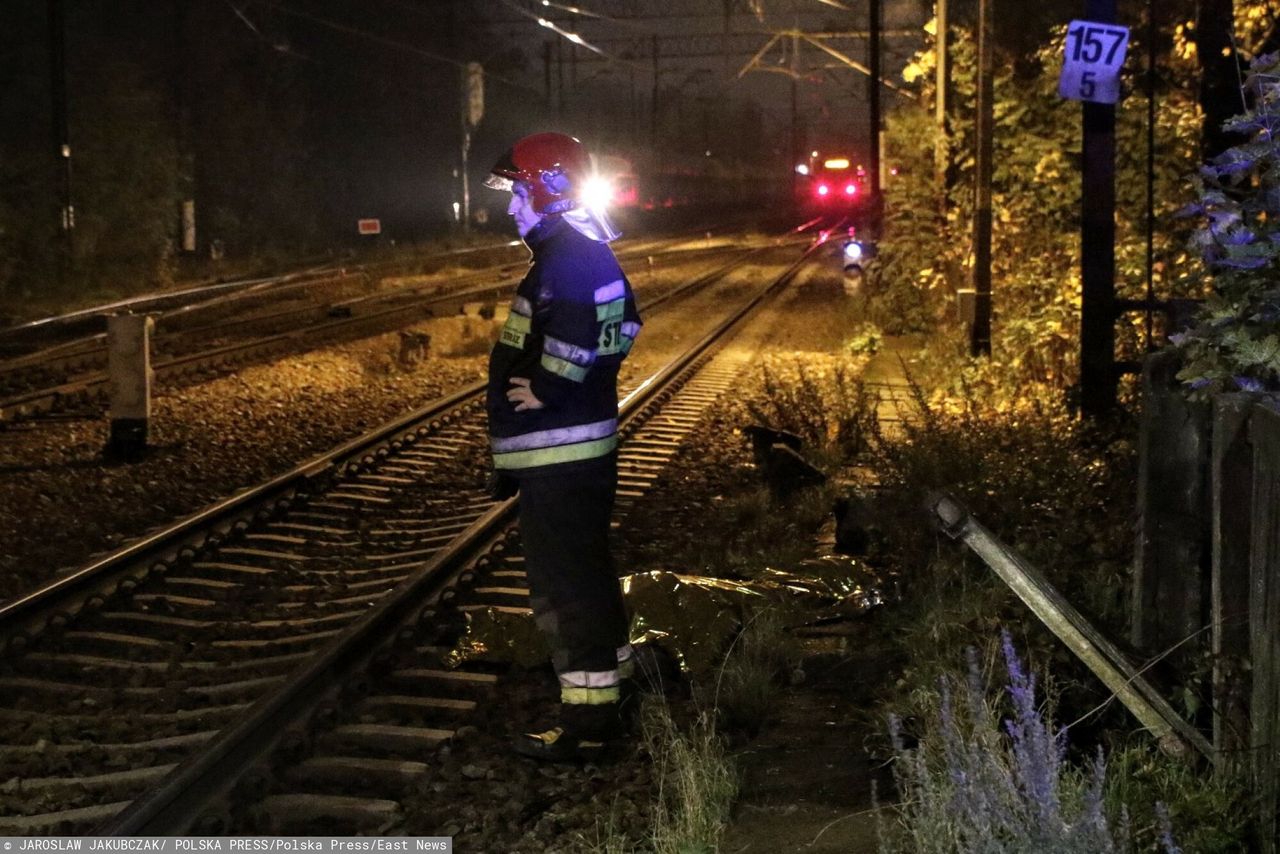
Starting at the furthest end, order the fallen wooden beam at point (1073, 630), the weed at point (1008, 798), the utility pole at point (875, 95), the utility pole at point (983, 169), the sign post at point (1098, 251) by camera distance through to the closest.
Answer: the utility pole at point (875, 95)
the utility pole at point (983, 169)
the sign post at point (1098, 251)
the fallen wooden beam at point (1073, 630)
the weed at point (1008, 798)

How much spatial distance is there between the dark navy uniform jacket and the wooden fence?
1.87 m

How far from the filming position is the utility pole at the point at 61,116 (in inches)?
1160

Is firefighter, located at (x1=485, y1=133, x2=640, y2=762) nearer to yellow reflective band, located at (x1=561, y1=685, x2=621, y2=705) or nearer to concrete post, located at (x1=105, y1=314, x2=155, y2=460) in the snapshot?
yellow reflective band, located at (x1=561, y1=685, x2=621, y2=705)

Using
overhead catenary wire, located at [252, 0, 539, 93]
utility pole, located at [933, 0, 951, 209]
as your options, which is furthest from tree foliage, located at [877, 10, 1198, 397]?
overhead catenary wire, located at [252, 0, 539, 93]

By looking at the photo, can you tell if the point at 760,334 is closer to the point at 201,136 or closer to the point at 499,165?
the point at 499,165

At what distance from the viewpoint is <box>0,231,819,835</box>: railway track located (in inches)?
200

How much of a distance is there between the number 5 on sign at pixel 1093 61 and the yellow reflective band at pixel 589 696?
6.76 metres

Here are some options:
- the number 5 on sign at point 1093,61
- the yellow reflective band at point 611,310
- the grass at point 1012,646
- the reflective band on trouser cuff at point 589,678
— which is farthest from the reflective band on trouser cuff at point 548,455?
the number 5 on sign at point 1093,61

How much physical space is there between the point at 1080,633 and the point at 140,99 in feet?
115

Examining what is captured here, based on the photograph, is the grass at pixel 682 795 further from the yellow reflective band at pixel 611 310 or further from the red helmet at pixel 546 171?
the red helmet at pixel 546 171

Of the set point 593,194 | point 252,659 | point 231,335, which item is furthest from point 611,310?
point 231,335

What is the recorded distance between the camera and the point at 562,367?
17.0 ft

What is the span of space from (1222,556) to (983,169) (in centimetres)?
1140

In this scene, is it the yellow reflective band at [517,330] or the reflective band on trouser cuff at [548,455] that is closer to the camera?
the yellow reflective band at [517,330]
